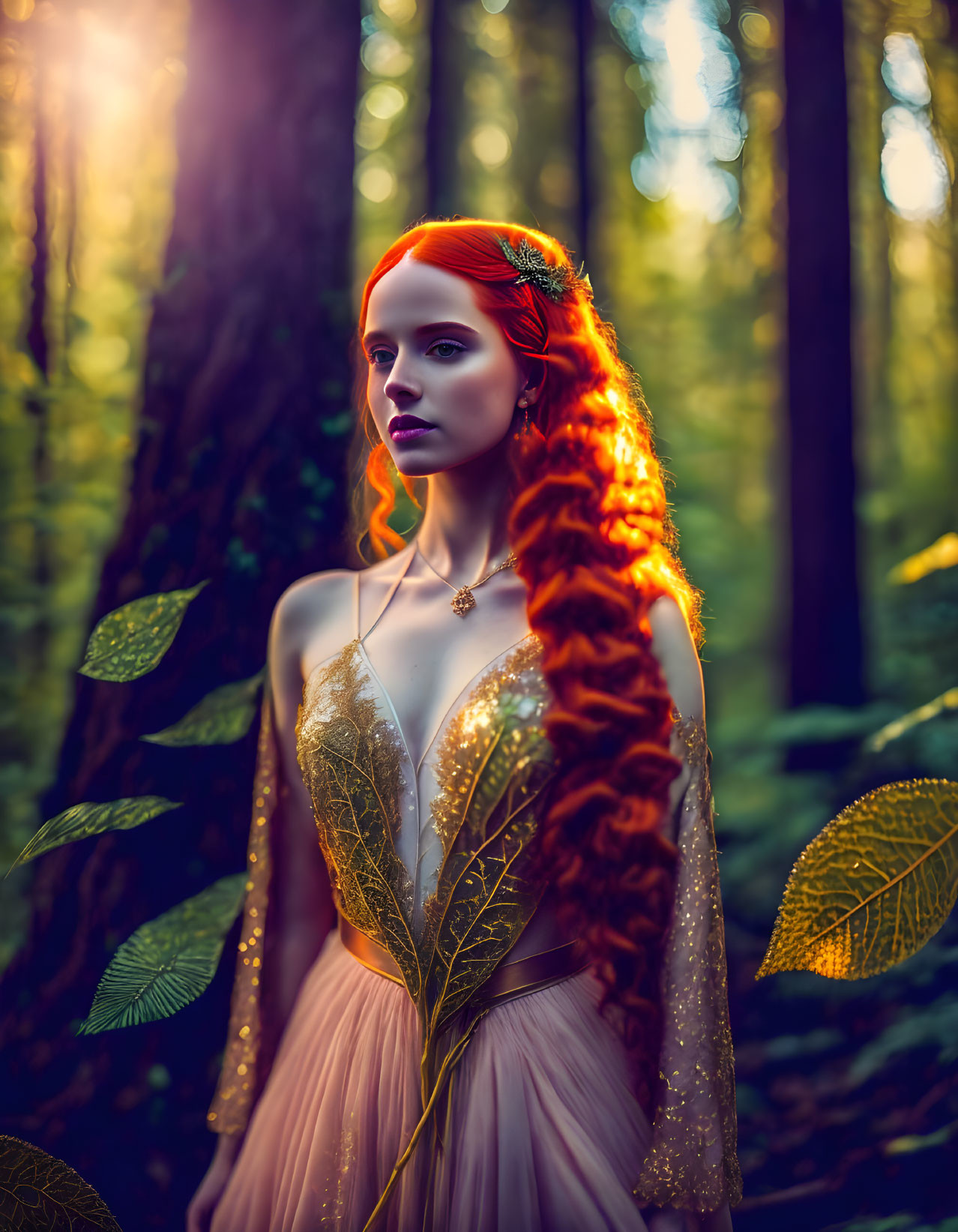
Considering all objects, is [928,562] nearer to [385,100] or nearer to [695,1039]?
[695,1039]

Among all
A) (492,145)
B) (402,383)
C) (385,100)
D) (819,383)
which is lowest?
(402,383)

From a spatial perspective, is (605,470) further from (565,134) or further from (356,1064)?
(565,134)

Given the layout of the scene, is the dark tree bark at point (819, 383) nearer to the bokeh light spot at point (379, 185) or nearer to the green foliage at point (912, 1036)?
the green foliage at point (912, 1036)

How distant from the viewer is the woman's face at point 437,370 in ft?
3.72

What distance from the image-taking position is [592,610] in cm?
116

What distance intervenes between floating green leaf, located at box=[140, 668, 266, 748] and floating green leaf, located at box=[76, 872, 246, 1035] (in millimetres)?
251

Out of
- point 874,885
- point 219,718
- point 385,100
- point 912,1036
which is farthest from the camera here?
point 385,100

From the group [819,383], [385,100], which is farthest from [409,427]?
[819,383]

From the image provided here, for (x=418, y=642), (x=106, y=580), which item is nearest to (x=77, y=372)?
(x=106, y=580)

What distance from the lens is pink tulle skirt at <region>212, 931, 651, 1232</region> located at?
1053 millimetres

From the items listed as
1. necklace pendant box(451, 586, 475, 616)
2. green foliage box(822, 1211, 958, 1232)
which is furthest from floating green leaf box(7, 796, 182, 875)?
green foliage box(822, 1211, 958, 1232)

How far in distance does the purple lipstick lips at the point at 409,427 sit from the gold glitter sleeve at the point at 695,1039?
0.51 m

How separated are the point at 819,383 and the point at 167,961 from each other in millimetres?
2273

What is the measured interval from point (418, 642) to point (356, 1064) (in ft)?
1.86
